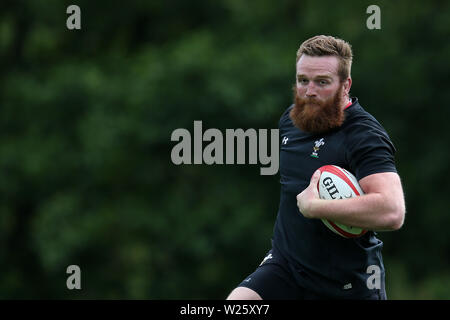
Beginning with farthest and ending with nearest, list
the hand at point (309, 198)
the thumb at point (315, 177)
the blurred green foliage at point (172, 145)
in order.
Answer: the blurred green foliage at point (172, 145) → the thumb at point (315, 177) → the hand at point (309, 198)

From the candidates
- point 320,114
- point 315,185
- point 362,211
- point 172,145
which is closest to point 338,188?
point 315,185

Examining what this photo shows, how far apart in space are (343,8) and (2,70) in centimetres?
857

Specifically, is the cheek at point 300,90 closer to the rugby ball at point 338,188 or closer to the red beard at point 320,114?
the red beard at point 320,114

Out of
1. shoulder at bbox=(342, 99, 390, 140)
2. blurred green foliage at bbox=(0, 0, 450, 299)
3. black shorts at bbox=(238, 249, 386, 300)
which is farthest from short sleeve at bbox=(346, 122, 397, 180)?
blurred green foliage at bbox=(0, 0, 450, 299)

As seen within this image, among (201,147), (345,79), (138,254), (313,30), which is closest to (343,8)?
(313,30)

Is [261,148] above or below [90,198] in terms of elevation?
above

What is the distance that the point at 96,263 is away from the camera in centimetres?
1898

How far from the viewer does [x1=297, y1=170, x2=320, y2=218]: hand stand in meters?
5.00

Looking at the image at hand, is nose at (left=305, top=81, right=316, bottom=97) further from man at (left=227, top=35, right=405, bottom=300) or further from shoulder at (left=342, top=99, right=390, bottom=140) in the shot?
shoulder at (left=342, top=99, right=390, bottom=140)

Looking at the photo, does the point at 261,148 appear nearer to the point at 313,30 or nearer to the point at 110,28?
the point at 313,30

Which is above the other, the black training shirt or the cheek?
the cheek

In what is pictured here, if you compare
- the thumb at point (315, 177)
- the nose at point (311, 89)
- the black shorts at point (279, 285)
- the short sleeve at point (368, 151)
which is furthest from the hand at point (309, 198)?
the black shorts at point (279, 285)

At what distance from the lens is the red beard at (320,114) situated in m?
5.40

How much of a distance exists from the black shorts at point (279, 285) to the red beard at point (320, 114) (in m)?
0.94
